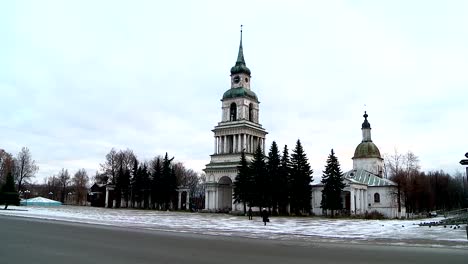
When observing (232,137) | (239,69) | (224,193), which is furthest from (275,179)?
(239,69)

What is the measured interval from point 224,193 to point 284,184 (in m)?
15.9

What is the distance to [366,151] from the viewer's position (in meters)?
80.4

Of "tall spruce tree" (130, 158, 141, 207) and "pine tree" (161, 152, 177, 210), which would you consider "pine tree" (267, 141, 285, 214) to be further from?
"tall spruce tree" (130, 158, 141, 207)

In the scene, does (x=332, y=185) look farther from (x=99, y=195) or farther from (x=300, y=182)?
(x=99, y=195)

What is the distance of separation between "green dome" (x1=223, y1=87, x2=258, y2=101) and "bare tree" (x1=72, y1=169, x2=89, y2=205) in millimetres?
61972

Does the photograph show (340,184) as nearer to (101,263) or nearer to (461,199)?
(101,263)

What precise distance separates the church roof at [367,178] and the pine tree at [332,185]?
904 cm

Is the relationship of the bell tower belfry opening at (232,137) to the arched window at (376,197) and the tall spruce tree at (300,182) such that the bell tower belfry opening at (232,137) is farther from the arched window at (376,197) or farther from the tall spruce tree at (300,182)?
the arched window at (376,197)

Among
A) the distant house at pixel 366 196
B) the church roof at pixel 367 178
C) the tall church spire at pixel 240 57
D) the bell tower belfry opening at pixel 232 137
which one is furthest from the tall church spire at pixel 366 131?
the tall church spire at pixel 240 57

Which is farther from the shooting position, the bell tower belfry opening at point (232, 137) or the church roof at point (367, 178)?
the bell tower belfry opening at point (232, 137)

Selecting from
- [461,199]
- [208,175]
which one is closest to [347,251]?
[208,175]

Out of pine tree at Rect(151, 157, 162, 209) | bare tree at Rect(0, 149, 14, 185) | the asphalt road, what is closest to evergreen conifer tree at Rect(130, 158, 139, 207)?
pine tree at Rect(151, 157, 162, 209)

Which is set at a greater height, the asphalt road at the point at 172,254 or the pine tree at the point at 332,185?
the pine tree at the point at 332,185

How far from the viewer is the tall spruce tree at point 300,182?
200ft
